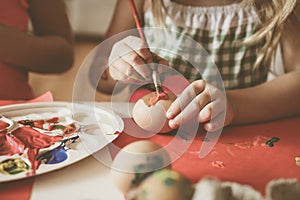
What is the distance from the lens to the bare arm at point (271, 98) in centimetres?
71

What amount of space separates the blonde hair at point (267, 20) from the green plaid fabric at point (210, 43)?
1cm

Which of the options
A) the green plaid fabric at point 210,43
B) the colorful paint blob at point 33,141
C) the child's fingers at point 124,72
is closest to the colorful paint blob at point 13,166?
the colorful paint blob at point 33,141

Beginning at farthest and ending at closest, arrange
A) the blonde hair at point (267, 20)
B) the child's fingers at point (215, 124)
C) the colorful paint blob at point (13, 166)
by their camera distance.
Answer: the blonde hair at point (267, 20) → the child's fingers at point (215, 124) → the colorful paint blob at point (13, 166)

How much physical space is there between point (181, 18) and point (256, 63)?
0.17 m

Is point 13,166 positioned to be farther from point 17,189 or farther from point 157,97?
point 157,97

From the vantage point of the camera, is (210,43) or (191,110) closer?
(191,110)

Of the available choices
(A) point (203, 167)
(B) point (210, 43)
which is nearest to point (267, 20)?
(B) point (210, 43)

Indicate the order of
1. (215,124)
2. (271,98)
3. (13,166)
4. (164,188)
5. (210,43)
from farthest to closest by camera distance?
(210,43) → (271,98) → (215,124) → (13,166) → (164,188)

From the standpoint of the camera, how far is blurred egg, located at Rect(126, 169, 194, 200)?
1.35ft

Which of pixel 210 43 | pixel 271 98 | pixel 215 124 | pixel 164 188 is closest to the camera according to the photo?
pixel 164 188

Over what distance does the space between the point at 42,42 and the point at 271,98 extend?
46cm

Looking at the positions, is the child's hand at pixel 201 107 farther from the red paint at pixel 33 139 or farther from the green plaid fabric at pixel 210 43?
the green plaid fabric at pixel 210 43

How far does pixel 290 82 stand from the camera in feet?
2.58

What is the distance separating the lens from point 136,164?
1.52 ft
